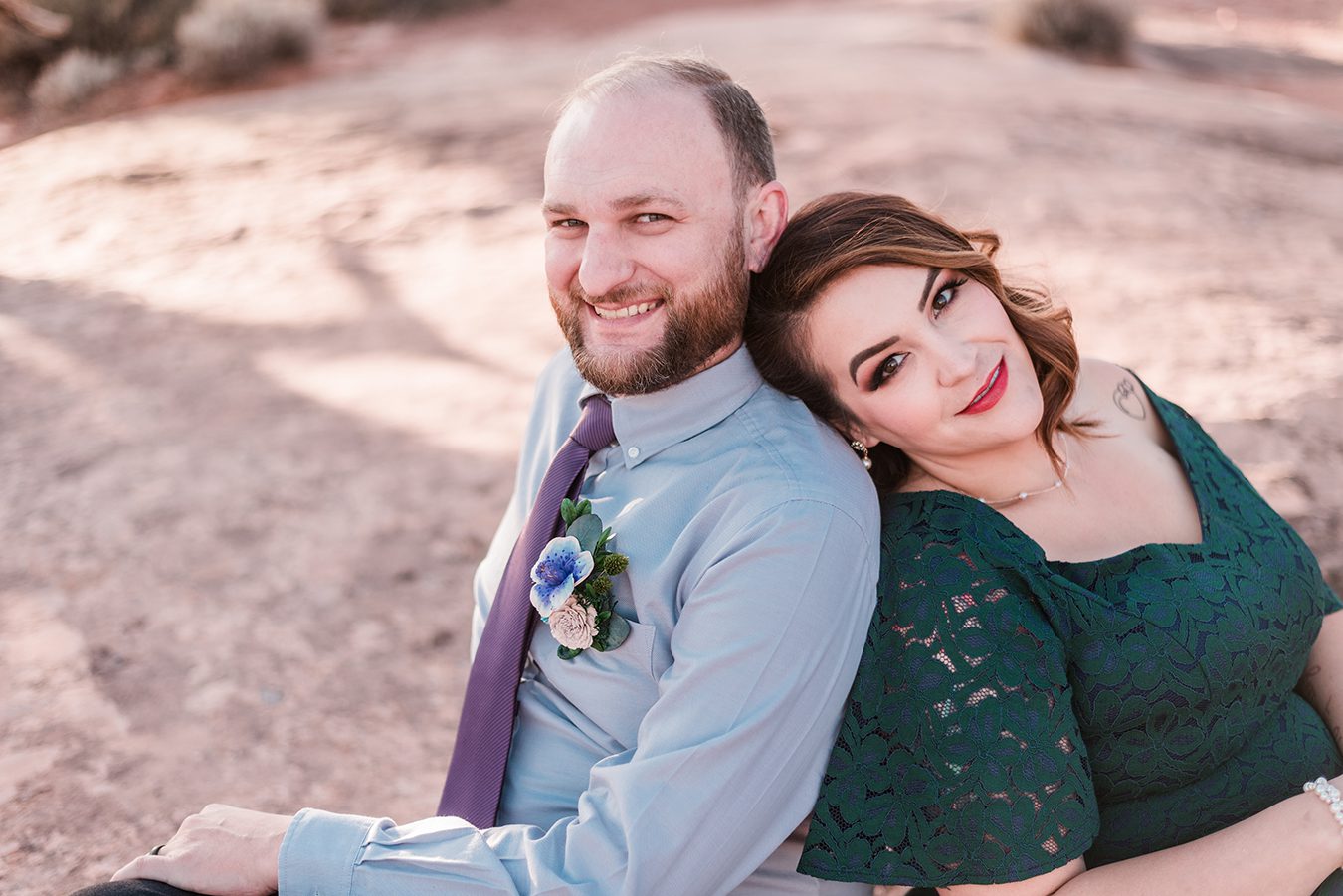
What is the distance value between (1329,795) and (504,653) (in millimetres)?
1439

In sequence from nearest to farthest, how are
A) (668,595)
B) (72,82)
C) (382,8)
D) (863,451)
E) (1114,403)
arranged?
(668,595) → (863,451) → (1114,403) → (72,82) → (382,8)

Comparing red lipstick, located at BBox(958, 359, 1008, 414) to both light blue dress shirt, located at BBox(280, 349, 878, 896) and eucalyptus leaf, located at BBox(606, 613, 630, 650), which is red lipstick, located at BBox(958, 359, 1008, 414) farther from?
eucalyptus leaf, located at BBox(606, 613, 630, 650)

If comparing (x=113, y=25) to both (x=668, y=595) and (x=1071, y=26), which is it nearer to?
(x=1071, y=26)

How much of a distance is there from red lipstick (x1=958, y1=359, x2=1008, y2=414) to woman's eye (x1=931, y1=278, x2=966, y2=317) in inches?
5.9

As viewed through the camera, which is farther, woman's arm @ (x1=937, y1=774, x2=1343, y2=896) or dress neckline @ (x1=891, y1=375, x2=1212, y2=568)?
dress neckline @ (x1=891, y1=375, x2=1212, y2=568)

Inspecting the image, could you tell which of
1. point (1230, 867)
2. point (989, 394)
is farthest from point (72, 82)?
point (1230, 867)

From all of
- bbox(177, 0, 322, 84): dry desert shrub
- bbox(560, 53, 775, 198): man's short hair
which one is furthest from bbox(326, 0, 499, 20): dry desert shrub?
bbox(560, 53, 775, 198): man's short hair

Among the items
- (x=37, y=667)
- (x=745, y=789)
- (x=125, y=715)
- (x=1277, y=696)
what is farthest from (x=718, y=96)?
(x=37, y=667)

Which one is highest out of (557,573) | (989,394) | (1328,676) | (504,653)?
(989,394)

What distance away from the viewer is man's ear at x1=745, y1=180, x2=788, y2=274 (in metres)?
2.20

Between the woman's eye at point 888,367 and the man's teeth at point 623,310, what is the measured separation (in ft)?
1.38

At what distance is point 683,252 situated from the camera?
2.08 metres

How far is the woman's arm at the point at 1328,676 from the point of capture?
7.47ft

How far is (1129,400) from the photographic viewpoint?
2492mm
